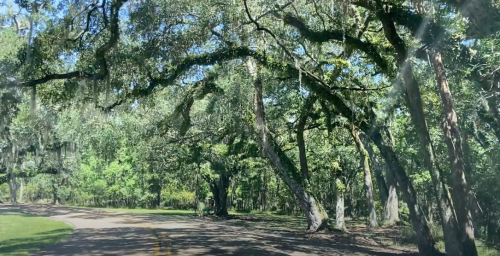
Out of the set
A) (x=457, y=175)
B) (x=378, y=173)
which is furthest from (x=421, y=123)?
(x=378, y=173)

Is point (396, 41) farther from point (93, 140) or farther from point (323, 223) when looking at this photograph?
point (93, 140)

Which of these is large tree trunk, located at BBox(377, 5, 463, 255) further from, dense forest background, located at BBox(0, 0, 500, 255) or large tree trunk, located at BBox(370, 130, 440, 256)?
large tree trunk, located at BBox(370, 130, 440, 256)

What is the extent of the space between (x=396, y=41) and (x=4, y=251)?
12.7 metres

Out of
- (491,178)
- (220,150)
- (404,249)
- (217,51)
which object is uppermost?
(217,51)

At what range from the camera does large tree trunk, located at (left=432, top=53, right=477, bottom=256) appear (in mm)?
12492

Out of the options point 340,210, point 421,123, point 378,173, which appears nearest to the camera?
point 421,123

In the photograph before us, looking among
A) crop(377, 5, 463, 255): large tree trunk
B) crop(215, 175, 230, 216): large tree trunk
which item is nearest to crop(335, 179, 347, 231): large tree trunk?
crop(377, 5, 463, 255): large tree trunk

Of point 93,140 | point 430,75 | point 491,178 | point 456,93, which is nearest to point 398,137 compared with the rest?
point 491,178

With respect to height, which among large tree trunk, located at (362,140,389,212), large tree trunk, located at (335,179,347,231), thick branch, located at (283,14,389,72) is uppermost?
thick branch, located at (283,14,389,72)

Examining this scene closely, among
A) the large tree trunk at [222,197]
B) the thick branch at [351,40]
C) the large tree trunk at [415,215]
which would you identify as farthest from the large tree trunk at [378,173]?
the large tree trunk at [222,197]

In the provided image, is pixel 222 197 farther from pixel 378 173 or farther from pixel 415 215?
pixel 415 215

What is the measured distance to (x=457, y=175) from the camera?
497 inches

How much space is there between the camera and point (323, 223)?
66.8ft

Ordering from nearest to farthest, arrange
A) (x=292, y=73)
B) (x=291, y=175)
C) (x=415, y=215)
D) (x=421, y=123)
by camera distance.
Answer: (x=421, y=123) → (x=415, y=215) → (x=292, y=73) → (x=291, y=175)
